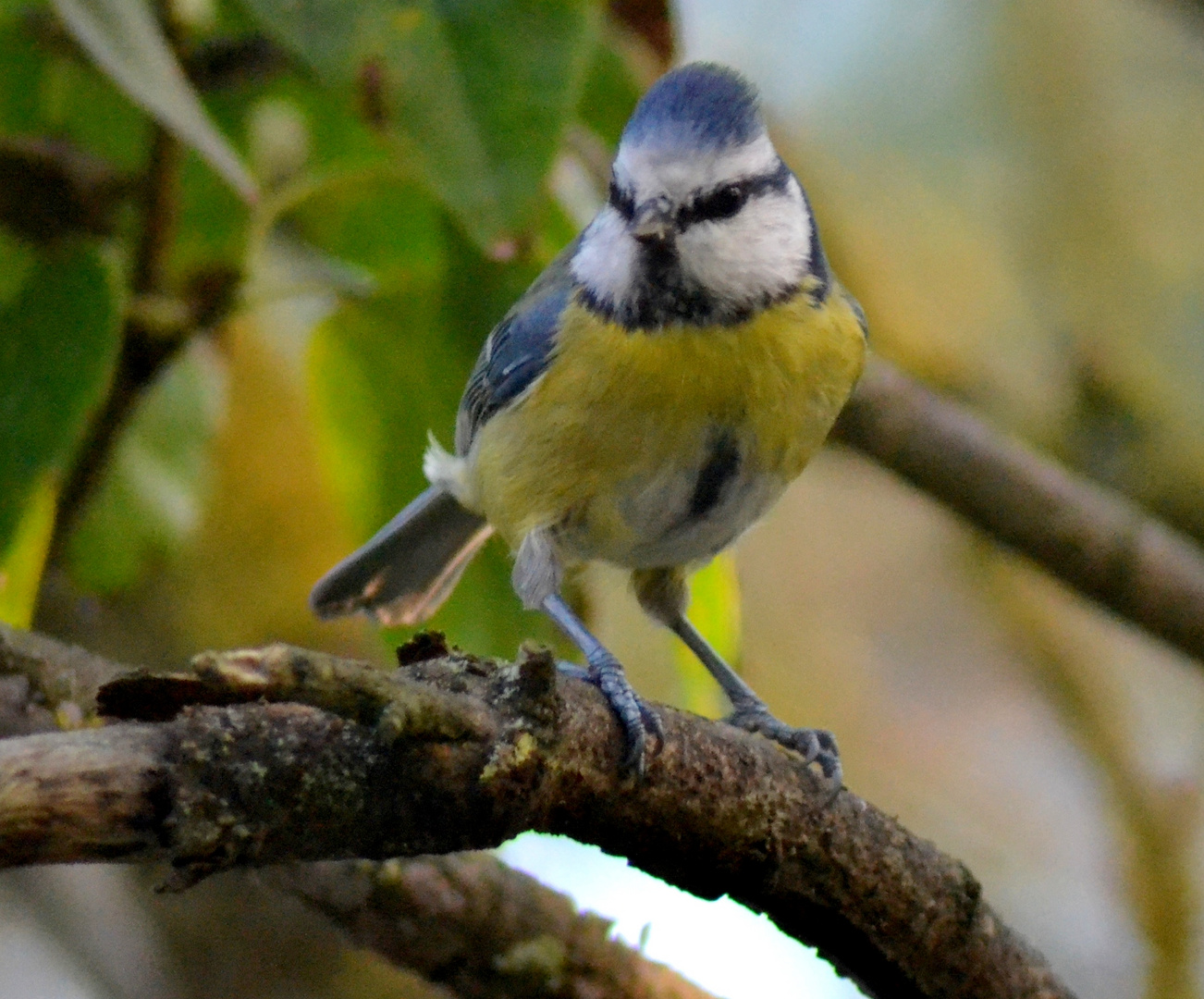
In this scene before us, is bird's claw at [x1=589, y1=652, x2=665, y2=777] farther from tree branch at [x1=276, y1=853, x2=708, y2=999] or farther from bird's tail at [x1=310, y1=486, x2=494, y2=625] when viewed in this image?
bird's tail at [x1=310, y1=486, x2=494, y2=625]

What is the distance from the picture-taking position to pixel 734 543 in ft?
3.92

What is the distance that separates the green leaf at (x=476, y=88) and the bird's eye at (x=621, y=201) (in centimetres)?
5

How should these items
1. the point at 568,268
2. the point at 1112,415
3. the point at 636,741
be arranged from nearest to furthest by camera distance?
the point at 636,741 < the point at 568,268 < the point at 1112,415

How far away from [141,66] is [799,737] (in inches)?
25.7

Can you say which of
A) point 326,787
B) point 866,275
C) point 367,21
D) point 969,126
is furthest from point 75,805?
point 969,126

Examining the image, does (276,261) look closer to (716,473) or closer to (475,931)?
(716,473)

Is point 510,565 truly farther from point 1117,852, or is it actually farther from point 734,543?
point 1117,852

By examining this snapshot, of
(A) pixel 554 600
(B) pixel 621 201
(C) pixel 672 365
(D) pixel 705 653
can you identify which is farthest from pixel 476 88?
(D) pixel 705 653

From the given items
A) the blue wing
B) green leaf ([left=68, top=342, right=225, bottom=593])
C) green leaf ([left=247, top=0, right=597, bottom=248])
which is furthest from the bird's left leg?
green leaf ([left=68, top=342, right=225, bottom=593])

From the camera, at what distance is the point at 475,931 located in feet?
3.29

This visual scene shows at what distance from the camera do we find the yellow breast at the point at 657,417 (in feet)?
3.37

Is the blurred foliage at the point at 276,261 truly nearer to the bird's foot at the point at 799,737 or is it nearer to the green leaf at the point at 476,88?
the green leaf at the point at 476,88

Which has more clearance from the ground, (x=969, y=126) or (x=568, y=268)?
(x=969, y=126)

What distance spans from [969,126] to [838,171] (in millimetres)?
318
